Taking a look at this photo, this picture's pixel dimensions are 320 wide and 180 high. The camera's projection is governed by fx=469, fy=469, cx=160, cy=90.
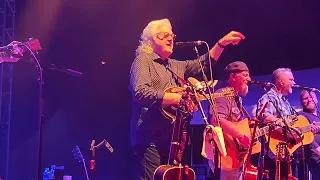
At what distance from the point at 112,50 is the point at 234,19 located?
2964 millimetres

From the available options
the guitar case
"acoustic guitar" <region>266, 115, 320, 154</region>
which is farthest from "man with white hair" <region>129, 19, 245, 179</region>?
"acoustic guitar" <region>266, 115, 320, 154</region>

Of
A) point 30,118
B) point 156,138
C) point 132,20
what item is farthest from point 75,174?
point 156,138

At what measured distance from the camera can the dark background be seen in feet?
28.9

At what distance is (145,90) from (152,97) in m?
0.11

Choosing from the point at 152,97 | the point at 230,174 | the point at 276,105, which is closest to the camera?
the point at 152,97

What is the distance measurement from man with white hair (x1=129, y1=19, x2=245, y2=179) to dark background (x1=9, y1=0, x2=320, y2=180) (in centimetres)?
483

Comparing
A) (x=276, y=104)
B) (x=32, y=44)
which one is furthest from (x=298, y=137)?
(x=32, y=44)

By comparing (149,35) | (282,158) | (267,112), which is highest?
(149,35)

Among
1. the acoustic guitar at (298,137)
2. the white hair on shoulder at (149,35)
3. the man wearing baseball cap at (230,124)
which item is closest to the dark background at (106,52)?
the acoustic guitar at (298,137)

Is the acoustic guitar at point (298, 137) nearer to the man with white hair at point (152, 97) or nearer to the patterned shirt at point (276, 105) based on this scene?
the patterned shirt at point (276, 105)

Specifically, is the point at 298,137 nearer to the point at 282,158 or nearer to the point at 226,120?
the point at 282,158

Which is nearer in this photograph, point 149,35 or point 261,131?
point 149,35

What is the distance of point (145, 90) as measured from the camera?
3.82m

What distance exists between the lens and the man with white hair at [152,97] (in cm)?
381
